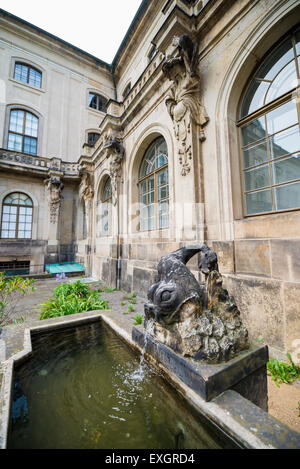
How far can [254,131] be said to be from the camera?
11.5 feet

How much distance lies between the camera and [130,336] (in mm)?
2236

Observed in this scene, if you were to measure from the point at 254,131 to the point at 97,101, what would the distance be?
14.3m

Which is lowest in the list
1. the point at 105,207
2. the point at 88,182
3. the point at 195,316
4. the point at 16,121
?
the point at 195,316

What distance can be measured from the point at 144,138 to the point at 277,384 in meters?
6.23

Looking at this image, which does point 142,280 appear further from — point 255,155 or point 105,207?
point 105,207

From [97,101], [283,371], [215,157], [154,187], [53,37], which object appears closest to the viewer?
[283,371]

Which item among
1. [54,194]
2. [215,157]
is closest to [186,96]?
[215,157]

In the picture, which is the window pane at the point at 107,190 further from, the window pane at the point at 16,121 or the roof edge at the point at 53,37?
the roof edge at the point at 53,37

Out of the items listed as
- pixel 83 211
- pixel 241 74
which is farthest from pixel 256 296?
pixel 83 211

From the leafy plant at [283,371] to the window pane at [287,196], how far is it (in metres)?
2.03

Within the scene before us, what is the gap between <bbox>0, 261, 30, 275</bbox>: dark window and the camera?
34.1ft

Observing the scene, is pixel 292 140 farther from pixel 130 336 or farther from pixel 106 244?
pixel 106 244

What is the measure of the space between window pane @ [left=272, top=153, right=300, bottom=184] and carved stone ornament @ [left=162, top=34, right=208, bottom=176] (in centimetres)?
150

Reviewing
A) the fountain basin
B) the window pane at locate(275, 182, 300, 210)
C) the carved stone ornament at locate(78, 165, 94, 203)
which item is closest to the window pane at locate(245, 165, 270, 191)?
the window pane at locate(275, 182, 300, 210)
